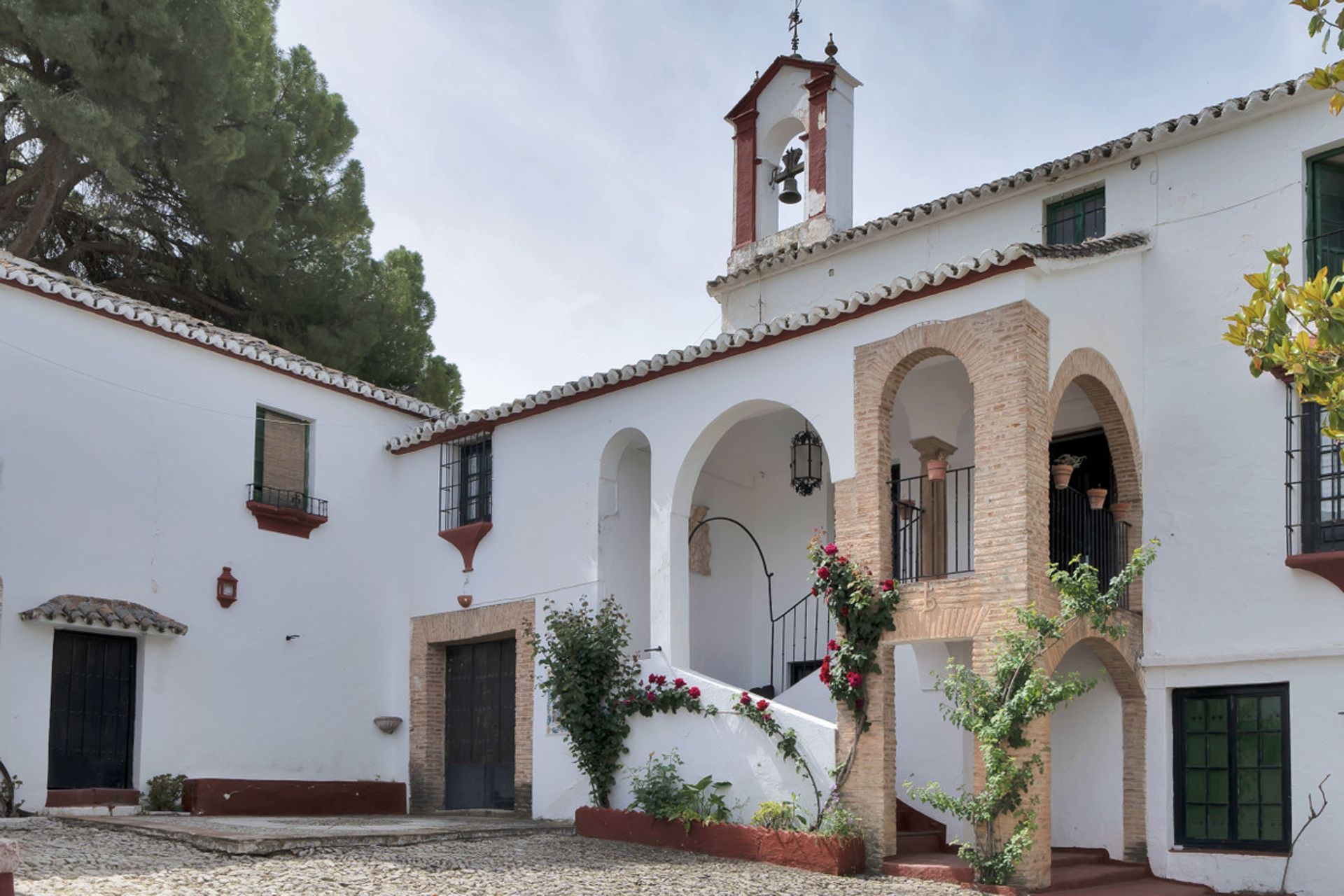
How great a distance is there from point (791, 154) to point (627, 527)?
16.7ft

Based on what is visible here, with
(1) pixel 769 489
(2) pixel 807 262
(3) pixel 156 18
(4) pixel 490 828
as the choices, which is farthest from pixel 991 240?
(3) pixel 156 18

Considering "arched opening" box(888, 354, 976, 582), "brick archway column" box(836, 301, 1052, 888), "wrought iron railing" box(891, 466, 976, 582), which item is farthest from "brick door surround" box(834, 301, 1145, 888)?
"arched opening" box(888, 354, 976, 582)

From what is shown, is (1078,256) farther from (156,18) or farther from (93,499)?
(156,18)

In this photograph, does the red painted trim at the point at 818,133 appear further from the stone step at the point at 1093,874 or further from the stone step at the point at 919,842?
the stone step at the point at 1093,874

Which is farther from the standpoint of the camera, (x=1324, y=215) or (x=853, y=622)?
(x=1324, y=215)

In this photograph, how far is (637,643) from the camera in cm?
1381

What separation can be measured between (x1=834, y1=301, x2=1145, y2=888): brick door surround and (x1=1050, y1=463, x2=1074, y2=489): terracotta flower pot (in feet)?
2.02

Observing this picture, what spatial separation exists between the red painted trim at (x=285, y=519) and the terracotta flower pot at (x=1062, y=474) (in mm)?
7545

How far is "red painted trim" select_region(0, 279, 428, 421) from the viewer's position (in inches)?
494

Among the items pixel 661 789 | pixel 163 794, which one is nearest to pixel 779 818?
pixel 661 789

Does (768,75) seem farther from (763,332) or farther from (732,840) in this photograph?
(732,840)

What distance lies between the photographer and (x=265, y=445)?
1454 centimetres

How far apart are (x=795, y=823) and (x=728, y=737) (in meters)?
1.06

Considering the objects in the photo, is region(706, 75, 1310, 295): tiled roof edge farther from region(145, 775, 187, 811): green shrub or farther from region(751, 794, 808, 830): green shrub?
region(145, 775, 187, 811): green shrub
